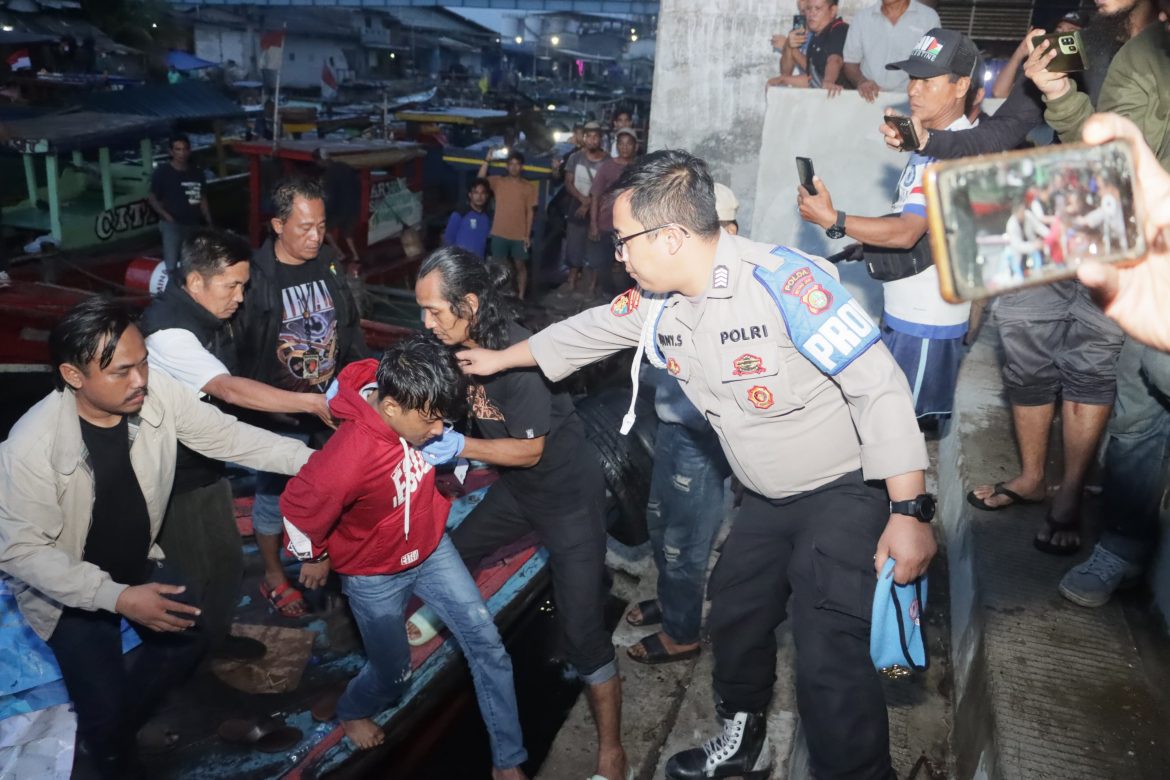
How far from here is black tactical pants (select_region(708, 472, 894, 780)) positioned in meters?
2.45

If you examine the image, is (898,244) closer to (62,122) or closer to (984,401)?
(984,401)

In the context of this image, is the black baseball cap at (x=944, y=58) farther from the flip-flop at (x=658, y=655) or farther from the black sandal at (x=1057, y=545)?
the flip-flop at (x=658, y=655)

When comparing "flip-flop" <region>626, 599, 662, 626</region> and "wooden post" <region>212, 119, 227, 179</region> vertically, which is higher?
"wooden post" <region>212, 119, 227, 179</region>

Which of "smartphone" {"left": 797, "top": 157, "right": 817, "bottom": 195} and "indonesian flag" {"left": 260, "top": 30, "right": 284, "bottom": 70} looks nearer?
A: "smartphone" {"left": 797, "top": 157, "right": 817, "bottom": 195}

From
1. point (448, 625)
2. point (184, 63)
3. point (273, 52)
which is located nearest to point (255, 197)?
point (273, 52)

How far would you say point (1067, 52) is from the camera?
9.62ft

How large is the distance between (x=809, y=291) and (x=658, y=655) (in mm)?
2249

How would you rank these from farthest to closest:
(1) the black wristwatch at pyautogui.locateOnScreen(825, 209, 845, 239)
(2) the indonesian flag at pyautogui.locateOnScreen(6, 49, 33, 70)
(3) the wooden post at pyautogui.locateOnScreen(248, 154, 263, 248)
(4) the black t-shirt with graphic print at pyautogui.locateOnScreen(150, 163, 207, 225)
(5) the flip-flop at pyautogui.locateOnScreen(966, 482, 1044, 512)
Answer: (2) the indonesian flag at pyautogui.locateOnScreen(6, 49, 33, 70)
(3) the wooden post at pyautogui.locateOnScreen(248, 154, 263, 248)
(4) the black t-shirt with graphic print at pyautogui.locateOnScreen(150, 163, 207, 225)
(5) the flip-flop at pyautogui.locateOnScreen(966, 482, 1044, 512)
(1) the black wristwatch at pyautogui.locateOnScreen(825, 209, 845, 239)

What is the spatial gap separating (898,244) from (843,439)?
4.07ft

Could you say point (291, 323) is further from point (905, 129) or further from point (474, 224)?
point (474, 224)

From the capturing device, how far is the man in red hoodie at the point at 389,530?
2725 millimetres

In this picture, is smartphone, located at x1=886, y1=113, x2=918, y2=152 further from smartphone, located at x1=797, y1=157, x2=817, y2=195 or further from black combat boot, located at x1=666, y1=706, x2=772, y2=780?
black combat boot, located at x1=666, y1=706, x2=772, y2=780

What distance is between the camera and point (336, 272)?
14.1 ft

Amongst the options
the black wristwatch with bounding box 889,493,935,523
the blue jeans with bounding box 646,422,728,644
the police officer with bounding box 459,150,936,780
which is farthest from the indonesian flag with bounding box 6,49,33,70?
the black wristwatch with bounding box 889,493,935,523
